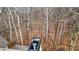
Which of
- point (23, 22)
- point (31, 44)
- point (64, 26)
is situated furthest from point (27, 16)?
point (64, 26)

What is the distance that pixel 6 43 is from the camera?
5.22 ft

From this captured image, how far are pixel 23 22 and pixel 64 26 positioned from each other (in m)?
0.43

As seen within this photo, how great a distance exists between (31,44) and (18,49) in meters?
0.15

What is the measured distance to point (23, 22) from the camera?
160 centimetres

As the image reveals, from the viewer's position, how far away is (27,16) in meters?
1.59

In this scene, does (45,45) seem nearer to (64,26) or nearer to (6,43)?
(64,26)
